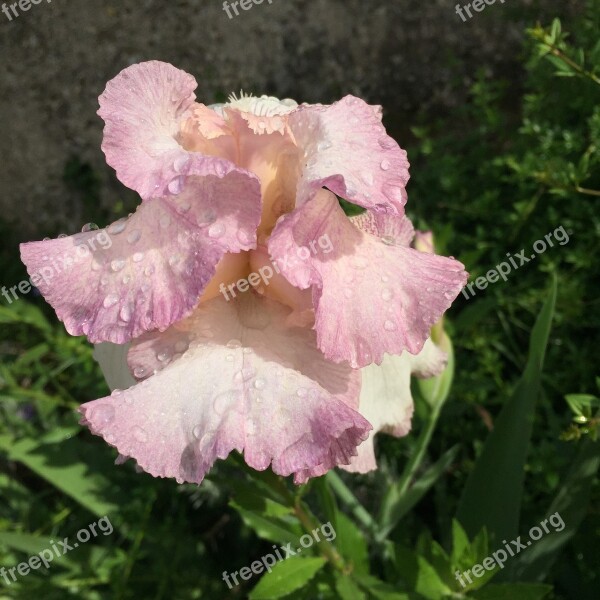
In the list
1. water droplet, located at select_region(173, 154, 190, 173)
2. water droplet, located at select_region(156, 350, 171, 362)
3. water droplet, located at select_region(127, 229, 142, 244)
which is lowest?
water droplet, located at select_region(156, 350, 171, 362)

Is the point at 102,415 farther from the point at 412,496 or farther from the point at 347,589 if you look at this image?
the point at 412,496

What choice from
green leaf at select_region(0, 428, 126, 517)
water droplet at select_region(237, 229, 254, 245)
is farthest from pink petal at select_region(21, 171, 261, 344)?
green leaf at select_region(0, 428, 126, 517)

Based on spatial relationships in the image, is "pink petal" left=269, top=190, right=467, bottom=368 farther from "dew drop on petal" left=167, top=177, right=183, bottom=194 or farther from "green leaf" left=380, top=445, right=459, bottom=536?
"green leaf" left=380, top=445, right=459, bottom=536

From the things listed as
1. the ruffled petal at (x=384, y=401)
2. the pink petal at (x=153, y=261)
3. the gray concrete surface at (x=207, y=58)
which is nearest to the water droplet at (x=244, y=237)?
the pink petal at (x=153, y=261)

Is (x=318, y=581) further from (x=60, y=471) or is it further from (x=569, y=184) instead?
(x=569, y=184)

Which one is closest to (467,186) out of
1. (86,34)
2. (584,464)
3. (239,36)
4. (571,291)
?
(571,291)

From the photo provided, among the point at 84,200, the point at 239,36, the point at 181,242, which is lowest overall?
the point at 84,200

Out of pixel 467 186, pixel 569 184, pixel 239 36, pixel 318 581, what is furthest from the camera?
pixel 239 36
